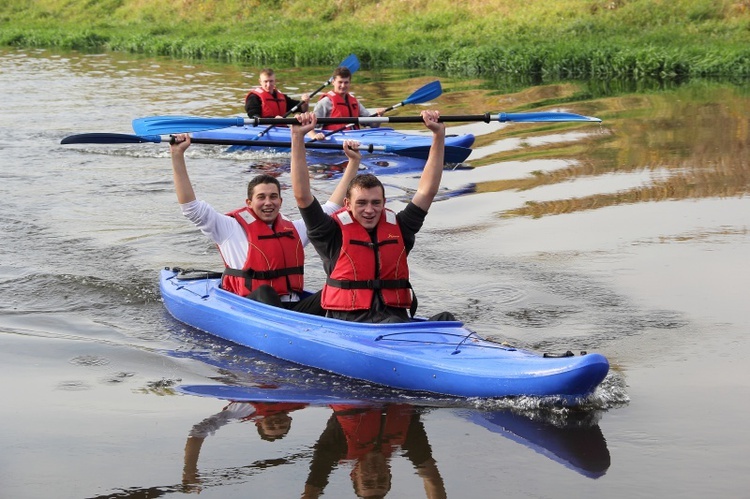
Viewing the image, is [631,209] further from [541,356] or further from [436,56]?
[436,56]

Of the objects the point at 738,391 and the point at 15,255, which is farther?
the point at 15,255

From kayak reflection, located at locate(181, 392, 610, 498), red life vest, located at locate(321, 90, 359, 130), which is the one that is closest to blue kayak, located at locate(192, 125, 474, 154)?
red life vest, located at locate(321, 90, 359, 130)

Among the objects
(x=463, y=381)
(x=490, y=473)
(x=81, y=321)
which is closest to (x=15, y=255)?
(x=81, y=321)

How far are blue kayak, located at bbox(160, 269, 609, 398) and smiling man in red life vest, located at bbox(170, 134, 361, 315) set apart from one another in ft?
0.62

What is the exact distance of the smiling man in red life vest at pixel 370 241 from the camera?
6.22 meters

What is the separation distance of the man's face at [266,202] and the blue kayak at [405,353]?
564mm

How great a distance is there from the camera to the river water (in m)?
4.87

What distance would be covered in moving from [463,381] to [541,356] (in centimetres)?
44

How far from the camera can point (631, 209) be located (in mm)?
10641

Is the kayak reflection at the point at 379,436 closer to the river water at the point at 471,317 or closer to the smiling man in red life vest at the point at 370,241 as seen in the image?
the river water at the point at 471,317

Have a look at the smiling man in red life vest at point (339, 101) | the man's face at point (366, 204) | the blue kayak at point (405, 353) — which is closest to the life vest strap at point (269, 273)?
the blue kayak at point (405, 353)

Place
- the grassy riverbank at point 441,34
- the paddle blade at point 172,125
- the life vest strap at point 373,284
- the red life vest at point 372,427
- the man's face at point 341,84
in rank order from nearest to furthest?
the red life vest at point 372,427 → the life vest strap at point 373,284 → the paddle blade at point 172,125 → the man's face at point 341,84 → the grassy riverbank at point 441,34

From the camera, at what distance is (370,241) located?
627 centimetres

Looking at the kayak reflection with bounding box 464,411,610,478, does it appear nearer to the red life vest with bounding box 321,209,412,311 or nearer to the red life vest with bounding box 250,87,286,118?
the red life vest with bounding box 321,209,412,311
